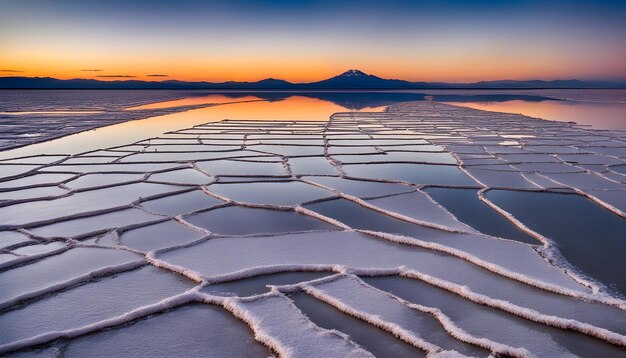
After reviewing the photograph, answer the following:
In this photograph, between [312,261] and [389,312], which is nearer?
[389,312]

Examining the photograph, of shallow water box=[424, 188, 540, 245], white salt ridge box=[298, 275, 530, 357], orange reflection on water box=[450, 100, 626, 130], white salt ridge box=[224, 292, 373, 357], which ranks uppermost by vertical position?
orange reflection on water box=[450, 100, 626, 130]

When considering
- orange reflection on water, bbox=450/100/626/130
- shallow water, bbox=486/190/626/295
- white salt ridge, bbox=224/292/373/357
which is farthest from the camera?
orange reflection on water, bbox=450/100/626/130

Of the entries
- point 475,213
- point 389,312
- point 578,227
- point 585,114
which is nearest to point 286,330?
point 389,312

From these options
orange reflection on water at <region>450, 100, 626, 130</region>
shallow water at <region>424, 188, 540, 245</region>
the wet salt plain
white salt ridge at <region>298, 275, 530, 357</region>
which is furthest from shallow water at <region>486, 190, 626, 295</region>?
orange reflection on water at <region>450, 100, 626, 130</region>

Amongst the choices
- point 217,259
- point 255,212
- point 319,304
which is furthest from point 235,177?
point 319,304

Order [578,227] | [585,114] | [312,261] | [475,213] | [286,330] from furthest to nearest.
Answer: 1. [585,114]
2. [475,213]
3. [578,227]
4. [312,261]
5. [286,330]

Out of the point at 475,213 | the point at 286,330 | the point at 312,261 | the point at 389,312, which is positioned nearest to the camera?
the point at 286,330

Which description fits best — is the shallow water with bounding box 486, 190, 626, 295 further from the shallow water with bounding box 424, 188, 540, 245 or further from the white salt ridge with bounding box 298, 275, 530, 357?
the white salt ridge with bounding box 298, 275, 530, 357

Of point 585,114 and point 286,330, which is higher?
point 585,114

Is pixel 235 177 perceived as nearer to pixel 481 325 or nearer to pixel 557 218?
pixel 557 218

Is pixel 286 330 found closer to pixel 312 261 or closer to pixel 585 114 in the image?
pixel 312 261
